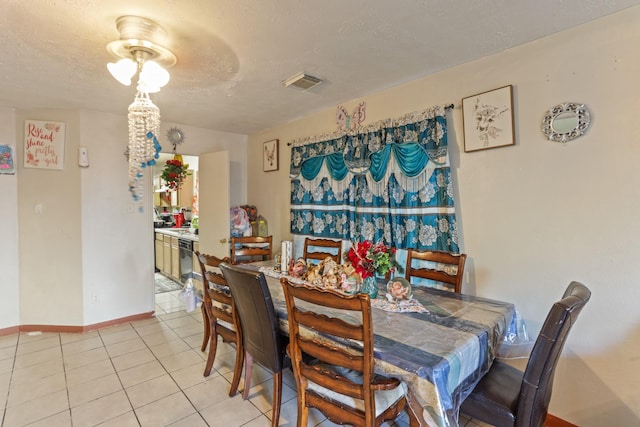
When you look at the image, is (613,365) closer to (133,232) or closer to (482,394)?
(482,394)

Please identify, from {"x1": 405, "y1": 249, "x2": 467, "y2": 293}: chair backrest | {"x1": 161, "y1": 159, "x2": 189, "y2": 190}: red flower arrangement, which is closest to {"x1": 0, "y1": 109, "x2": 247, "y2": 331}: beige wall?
{"x1": 161, "y1": 159, "x2": 189, "y2": 190}: red flower arrangement

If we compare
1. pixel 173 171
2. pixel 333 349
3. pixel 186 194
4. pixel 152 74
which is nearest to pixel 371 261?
pixel 333 349

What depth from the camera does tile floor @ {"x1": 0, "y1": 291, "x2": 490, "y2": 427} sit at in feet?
6.39

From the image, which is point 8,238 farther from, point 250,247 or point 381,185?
point 381,185

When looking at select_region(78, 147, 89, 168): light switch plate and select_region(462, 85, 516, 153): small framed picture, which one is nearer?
select_region(462, 85, 516, 153): small framed picture

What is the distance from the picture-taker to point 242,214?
→ 158 inches

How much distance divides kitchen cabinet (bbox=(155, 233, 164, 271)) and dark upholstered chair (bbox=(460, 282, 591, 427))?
5.40 metres

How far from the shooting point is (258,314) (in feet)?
5.62

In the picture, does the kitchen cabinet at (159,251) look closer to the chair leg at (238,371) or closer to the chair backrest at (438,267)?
the chair leg at (238,371)

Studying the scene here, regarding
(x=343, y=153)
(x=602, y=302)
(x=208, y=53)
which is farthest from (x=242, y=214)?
(x=602, y=302)

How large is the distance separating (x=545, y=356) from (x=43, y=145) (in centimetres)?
440

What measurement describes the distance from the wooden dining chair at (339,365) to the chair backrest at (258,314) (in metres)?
0.22

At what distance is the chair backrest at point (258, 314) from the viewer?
1638mm

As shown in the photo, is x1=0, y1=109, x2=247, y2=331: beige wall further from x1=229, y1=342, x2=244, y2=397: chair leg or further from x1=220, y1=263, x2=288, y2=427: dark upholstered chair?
x1=220, y1=263, x2=288, y2=427: dark upholstered chair
